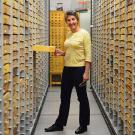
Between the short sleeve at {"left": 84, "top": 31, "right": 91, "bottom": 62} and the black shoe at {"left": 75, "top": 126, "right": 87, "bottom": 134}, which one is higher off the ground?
the short sleeve at {"left": 84, "top": 31, "right": 91, "bottom": 62}

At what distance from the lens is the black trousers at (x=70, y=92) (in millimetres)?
4996

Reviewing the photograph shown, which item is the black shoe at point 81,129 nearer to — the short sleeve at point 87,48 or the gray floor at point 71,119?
the gray floor at point 71,119

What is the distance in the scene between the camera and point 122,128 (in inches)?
177

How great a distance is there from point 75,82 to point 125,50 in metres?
1.31

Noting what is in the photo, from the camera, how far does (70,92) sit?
5215 mm

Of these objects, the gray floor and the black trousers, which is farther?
the gray floor

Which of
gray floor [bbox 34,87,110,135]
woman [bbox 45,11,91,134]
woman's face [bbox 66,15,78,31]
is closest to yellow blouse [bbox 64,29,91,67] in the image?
woman [bbox 45,11,91,134]

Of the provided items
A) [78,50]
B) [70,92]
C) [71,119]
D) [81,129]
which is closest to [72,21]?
[78,50]

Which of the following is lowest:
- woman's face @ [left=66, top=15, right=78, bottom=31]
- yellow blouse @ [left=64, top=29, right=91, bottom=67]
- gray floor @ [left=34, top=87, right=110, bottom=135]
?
gray floor @ [left=34, top=87, right=110, bottom=135]

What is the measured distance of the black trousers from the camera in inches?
197

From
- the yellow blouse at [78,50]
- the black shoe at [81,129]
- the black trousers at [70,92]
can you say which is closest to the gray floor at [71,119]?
the black shoe at [81,129]

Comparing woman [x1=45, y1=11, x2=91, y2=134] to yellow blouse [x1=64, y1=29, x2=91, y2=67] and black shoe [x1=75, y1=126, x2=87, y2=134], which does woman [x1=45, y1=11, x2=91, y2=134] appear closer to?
yellow blouse [x1=64, y1=29, x2=91, y2=67]

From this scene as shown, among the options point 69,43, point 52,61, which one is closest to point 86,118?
point 69,43

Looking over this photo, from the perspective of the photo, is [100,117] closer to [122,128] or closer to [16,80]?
[122,128]
